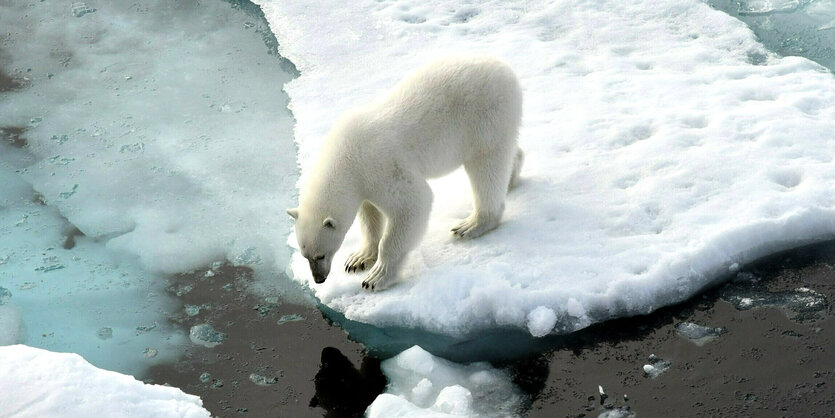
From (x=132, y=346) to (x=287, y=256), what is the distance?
1005 millimetres

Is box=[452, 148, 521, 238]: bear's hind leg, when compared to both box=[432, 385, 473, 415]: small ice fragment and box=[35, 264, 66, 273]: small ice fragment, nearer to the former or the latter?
box=[432, 385, 473, 415]: small ice fragment

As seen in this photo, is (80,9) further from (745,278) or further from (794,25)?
(745,278)

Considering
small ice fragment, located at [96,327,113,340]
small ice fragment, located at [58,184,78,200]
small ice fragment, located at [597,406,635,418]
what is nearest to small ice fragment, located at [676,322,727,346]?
small ice fragment, located at [597,406,635,418]

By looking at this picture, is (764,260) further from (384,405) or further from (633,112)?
(384,405)

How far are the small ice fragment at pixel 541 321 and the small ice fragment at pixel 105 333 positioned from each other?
2156 millimetres

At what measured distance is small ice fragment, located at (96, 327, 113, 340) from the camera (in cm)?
449

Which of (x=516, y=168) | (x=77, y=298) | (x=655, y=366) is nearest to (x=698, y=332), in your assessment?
(x=655, y=366)

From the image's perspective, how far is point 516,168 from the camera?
17.0 ft

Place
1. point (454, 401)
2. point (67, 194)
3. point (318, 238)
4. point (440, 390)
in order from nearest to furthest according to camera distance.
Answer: point (454, 401)
point (440, 390)
point (318, 238)
point (67, 194)

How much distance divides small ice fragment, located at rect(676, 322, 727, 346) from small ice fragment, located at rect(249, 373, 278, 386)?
6.32 feet

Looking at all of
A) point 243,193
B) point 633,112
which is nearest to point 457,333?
point 243,193

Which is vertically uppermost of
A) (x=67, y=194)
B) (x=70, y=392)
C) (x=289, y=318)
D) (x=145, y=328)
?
(x=70, y=392)

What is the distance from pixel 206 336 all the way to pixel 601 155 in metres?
2.62

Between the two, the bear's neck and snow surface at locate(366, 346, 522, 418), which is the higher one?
the bear's neck
